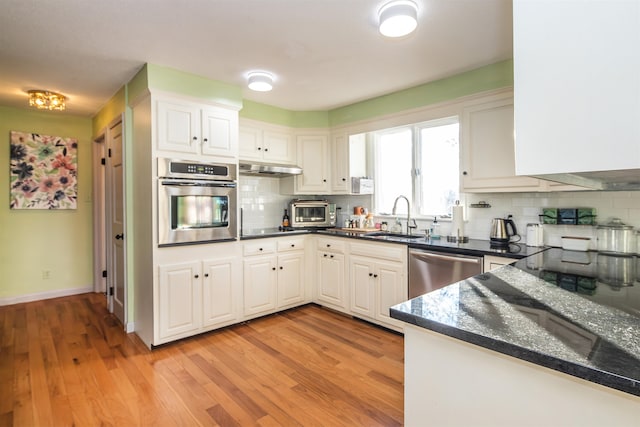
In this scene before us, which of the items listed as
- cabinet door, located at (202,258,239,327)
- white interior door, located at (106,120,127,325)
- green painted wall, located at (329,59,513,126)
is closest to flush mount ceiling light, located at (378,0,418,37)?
green painted wall, located at (329,59,513,126)

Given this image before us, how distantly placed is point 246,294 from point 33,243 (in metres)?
3.06

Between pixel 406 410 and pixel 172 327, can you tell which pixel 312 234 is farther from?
pixel 406 410

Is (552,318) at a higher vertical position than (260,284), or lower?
higher

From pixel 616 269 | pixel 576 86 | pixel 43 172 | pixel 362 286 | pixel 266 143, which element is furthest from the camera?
pixel 43 172

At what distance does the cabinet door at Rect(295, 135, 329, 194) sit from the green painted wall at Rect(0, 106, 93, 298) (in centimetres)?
299

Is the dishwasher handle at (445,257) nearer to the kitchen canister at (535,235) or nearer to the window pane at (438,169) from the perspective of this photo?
the kitchen canister at (535,235)

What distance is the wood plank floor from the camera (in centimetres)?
196

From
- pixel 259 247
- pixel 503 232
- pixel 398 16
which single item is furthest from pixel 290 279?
pixel 398 16

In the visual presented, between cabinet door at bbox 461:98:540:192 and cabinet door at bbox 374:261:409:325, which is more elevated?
cabinet door at bbox 461:98:540:192

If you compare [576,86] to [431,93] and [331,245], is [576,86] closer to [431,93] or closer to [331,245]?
[431,93]

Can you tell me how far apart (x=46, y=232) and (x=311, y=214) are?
3461 millimetres

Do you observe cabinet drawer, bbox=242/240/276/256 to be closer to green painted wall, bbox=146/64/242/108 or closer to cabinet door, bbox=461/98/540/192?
green painted wall, bbox=146/64/242/108

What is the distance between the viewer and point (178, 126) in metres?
2.89

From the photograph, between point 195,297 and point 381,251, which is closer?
point 195,297
